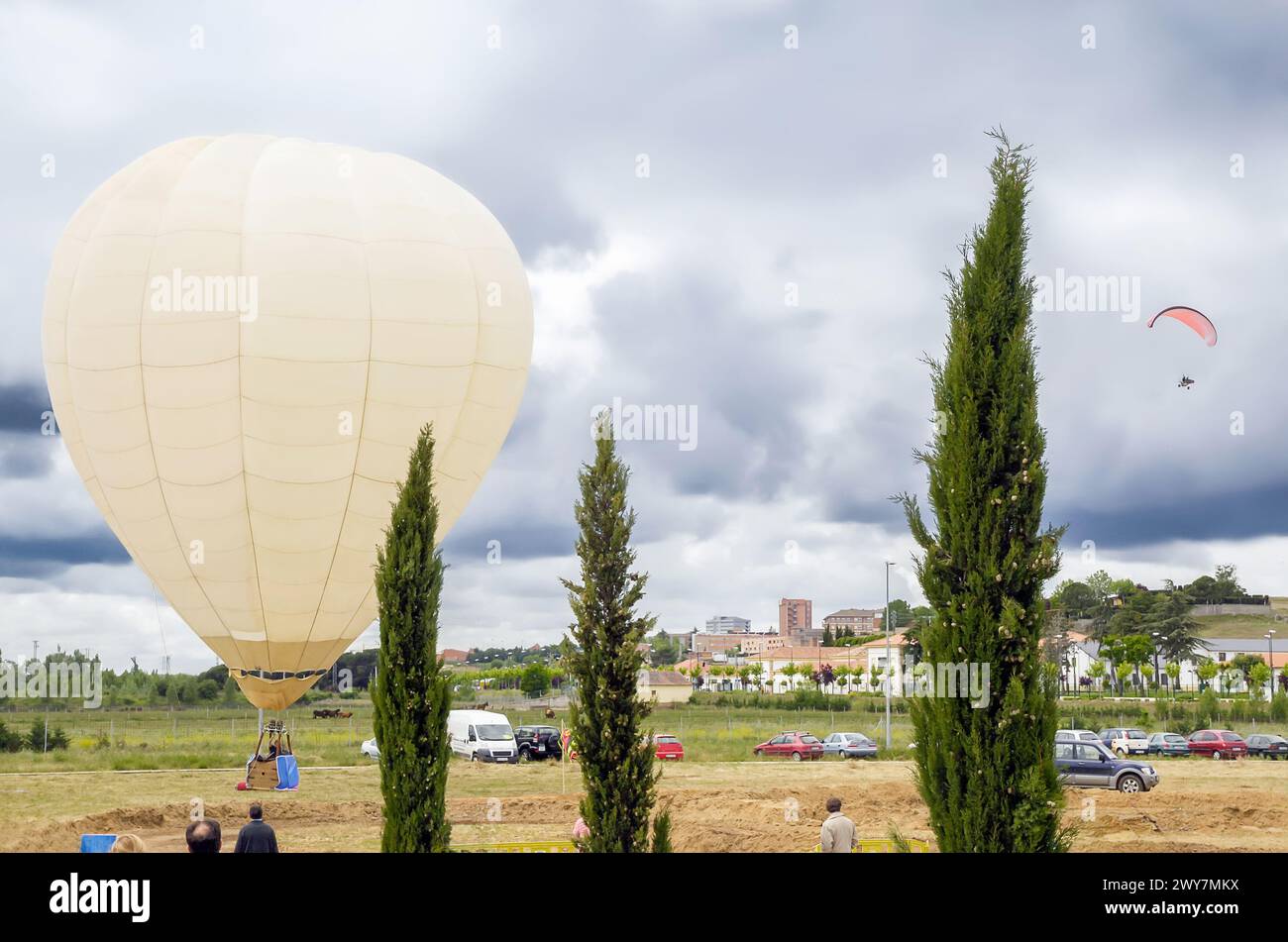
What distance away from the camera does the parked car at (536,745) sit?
44781mm

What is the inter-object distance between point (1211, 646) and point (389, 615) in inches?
4936

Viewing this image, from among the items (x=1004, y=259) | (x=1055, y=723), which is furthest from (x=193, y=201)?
(x=1055, y=723)

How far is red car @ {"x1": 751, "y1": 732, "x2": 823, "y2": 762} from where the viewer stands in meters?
45.6

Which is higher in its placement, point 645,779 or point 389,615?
point 389,615

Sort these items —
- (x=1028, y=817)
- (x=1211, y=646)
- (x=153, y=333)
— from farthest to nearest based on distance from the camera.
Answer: (x=1211, y=646) → (x=153, y=333) → (x=1028, y=817)

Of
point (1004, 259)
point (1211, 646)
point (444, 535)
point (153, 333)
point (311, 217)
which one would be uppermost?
point (311, 217)

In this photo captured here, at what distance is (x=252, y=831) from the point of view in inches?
438

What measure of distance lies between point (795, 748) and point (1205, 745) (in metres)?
15.3

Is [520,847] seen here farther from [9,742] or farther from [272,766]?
[9,742]

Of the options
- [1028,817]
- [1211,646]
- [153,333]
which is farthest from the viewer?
[1211,646]
